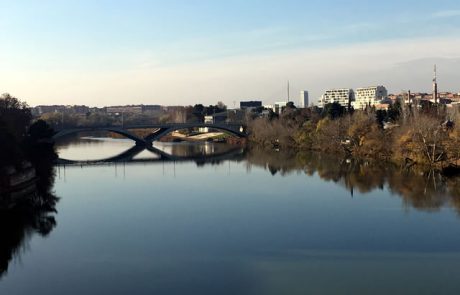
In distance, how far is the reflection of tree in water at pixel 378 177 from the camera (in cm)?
1150

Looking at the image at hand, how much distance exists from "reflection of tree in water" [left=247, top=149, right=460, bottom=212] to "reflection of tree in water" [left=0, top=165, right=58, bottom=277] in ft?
24.2

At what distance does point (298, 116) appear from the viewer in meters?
28.6

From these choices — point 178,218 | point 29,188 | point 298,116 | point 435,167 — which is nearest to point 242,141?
point 298,116

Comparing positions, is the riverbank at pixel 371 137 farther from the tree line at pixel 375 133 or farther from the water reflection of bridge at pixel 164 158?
the water reflection of bridge at pixel 164 158

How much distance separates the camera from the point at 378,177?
576 inches

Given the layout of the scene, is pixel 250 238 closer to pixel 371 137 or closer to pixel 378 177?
pixel 378 177

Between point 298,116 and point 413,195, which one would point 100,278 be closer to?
point 413,195

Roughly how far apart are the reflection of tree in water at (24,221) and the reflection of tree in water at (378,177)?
7368mm

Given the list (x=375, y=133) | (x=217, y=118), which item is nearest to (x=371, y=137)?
(x=375, y=133)

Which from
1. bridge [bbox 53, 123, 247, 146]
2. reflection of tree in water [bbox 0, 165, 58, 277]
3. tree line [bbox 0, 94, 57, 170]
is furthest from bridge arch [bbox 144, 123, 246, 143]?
reflection of tree in water [bbox 0, 165, 58, 277]

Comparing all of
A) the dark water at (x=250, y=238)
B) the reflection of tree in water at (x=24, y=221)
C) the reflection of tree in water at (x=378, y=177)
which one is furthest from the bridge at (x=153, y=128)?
the reflection of tree in water at (x=24, y=221)

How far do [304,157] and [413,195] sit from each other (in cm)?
932

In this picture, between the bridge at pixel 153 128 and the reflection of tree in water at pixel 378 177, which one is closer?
the reflection of tree in water at pixel 378 177

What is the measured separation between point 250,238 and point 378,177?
24.4 ft
